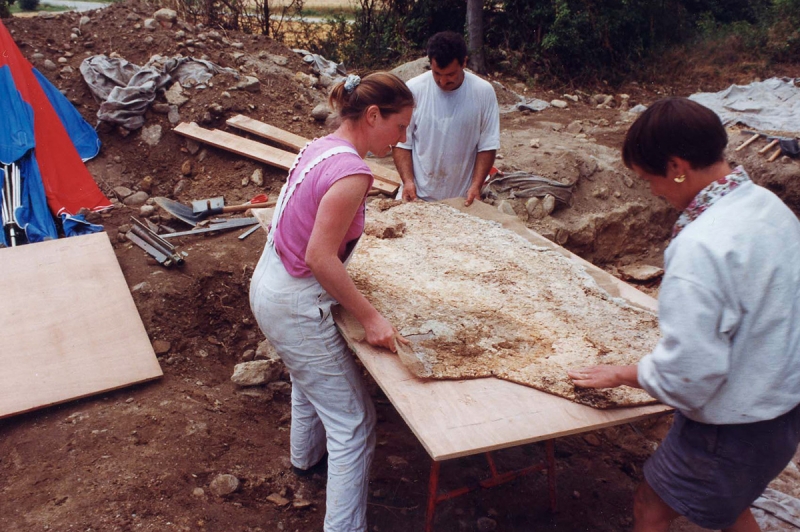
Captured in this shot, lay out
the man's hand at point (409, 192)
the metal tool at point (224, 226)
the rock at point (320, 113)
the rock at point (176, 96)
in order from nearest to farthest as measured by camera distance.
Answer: the man's hand at point (409, 192) → the metal tool at point (224, 226) → the rock at point (176, 96) → the rock at point (320, 113)

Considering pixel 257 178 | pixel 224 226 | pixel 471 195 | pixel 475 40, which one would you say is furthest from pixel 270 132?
pixel 475 40

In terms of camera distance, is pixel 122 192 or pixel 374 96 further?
pixel 122 192

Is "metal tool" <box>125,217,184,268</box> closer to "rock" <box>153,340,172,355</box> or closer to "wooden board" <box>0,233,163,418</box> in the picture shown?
"wooden board" <box>0,233,163,418</box>

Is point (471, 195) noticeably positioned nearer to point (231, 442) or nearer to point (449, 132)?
point (449, 132)

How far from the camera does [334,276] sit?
1.96 m

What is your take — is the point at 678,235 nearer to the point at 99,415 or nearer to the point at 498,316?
the point at 498,316

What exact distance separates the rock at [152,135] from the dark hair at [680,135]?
619 centimetres

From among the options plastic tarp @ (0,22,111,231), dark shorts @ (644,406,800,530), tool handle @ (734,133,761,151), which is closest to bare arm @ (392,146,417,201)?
dark shorts @ (644,406,800,530)

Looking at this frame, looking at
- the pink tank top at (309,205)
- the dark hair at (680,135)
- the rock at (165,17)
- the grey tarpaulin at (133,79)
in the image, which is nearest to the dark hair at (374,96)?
the pink tank top at (309,205)

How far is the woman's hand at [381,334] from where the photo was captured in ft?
6.72

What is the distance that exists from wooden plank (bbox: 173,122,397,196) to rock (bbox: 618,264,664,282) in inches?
139

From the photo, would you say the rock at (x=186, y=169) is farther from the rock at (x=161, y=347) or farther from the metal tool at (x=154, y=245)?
the rock at (x=161, y=347)

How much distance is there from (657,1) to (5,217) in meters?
12.2

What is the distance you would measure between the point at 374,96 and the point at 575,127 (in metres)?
6.73
